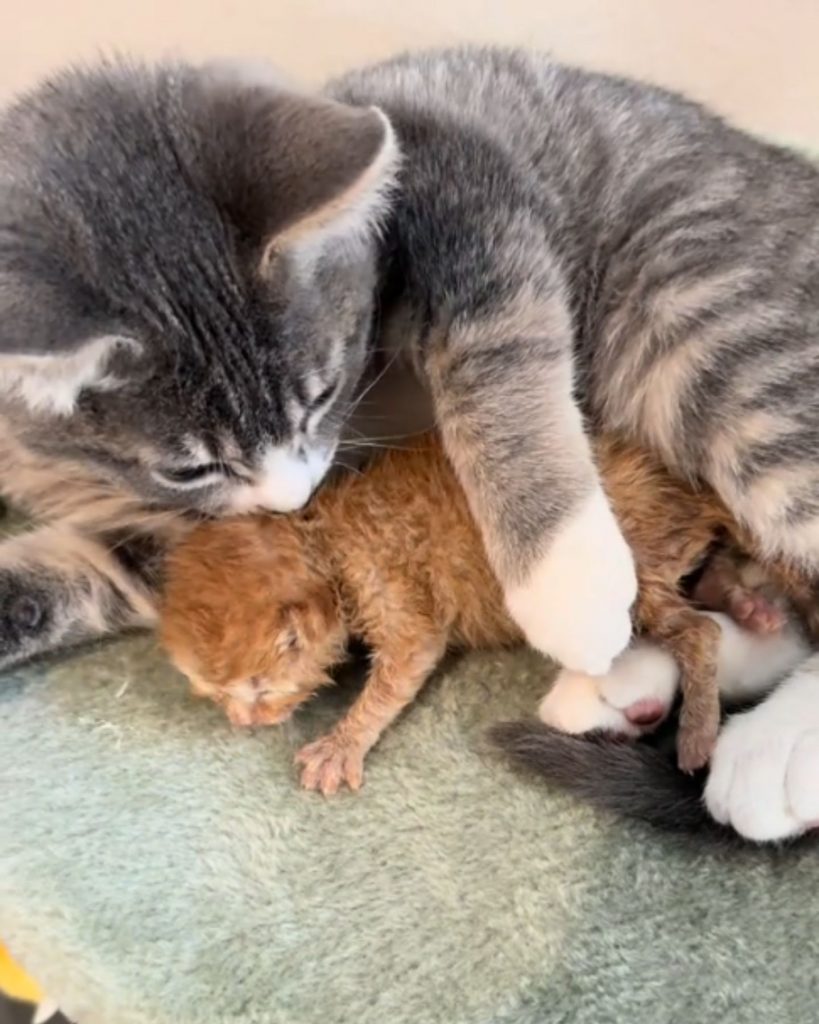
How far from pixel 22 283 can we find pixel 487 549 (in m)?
0.48

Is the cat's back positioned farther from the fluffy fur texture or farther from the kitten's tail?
the kitten's tail

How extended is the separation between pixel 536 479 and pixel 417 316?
0.20 m

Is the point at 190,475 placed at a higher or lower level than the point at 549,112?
lower

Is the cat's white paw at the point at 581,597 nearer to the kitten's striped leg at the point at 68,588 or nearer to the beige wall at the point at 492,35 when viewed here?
the kitten's striped leg at the point at 68,588

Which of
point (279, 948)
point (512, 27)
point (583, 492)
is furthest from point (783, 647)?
point (512, 27)

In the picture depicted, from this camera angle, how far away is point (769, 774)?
1.01 metres

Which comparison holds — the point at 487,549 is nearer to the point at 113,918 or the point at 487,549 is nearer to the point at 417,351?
the point at 417,351

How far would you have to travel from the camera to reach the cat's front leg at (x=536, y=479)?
1.05 m

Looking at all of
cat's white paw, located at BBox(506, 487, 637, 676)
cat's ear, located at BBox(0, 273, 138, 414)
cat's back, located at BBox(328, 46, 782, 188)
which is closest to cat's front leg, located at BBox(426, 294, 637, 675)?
cat's white paw, located at BBox(506, 487, 637, 676)

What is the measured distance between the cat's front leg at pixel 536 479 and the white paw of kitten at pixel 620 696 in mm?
45

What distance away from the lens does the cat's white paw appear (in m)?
1.05

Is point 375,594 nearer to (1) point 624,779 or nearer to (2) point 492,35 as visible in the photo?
(1) point 624,779

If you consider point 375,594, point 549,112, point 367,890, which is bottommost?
point 367,890

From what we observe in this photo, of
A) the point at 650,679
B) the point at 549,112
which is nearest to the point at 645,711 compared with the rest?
the point at 650,679
